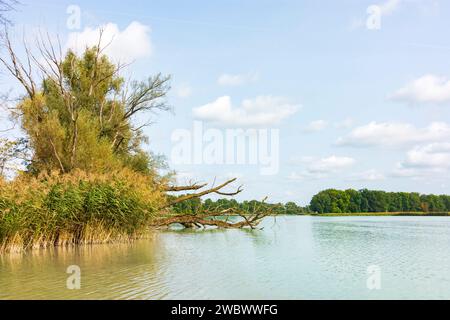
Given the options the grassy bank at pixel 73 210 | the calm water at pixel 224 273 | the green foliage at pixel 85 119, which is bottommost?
the calm water at pixel 224 273

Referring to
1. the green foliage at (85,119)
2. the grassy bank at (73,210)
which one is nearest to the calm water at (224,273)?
the grassy bank at (73,210)

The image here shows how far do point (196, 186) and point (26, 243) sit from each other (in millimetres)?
10757

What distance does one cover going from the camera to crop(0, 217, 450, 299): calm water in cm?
770

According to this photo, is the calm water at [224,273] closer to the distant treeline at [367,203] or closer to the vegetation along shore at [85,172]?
the vegetation along shore at [85,172]

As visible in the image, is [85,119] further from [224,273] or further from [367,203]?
[367,203]

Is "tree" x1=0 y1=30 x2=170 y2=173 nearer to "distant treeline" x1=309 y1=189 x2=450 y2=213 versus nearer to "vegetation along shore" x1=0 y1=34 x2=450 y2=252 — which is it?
"vegetation along shore" x1=0 y1=34 x2=450 y2=252

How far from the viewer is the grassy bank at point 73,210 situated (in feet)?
42.9

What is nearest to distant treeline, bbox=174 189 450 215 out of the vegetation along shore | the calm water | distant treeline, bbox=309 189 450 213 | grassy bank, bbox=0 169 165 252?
distant treeline, bbox=309 189 450 213

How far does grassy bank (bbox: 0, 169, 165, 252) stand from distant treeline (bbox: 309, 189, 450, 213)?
64.0 m

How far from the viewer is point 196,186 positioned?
23375 mm

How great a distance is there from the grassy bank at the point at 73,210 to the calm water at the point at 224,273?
76cm

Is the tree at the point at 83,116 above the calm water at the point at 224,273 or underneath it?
above

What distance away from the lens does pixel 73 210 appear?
14.4 meters

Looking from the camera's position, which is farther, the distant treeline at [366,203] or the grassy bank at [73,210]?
the distant treeline at [366,203]
